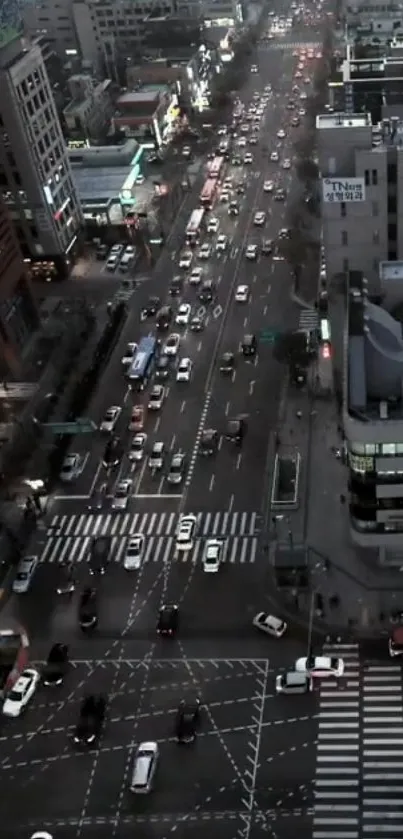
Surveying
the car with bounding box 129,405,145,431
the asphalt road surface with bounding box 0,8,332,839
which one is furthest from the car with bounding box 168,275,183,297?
the car with bounding box 129,405,145,431

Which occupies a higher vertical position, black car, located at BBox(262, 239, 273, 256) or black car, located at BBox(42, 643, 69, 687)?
black car, located at BBox(262, 239, 273, 256)

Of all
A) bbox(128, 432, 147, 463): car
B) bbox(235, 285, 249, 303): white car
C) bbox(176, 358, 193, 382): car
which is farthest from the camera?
bbox(235, 285, 249, 303): white car

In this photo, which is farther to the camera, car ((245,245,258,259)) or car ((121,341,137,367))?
car ((245,245,258,259))

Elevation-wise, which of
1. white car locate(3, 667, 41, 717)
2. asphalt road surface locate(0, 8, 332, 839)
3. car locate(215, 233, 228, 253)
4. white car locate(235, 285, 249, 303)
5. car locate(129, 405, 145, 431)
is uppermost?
car locate(215, 233, 228, 253)

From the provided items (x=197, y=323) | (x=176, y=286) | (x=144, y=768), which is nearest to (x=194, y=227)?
(x=176, y=286)

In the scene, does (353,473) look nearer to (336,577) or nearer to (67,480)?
(336,577)

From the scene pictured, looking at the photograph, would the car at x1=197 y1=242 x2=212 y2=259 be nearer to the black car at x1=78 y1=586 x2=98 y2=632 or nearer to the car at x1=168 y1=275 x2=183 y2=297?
the car at x1=168 y1=275 x2=183 y2=297

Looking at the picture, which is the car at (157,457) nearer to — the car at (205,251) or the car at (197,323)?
the car at (197,323)

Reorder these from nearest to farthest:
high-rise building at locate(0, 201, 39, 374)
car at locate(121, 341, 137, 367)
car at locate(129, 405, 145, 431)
A: car at locate(129, 405, 145, 431) → high-rise building at locate(0, 201, 39, 374) → car at locate(121, 341, 137, 367)
